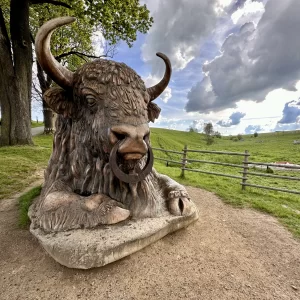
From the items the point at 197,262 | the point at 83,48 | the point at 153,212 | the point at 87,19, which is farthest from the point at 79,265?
the point at 83,48

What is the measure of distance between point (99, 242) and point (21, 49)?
1050cm

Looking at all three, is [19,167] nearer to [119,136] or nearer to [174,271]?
[119,136]

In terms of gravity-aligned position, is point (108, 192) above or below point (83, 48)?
below

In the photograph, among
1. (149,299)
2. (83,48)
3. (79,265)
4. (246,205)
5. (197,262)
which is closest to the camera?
(149,299)

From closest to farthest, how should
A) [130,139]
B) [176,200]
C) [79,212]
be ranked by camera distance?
[130,139]
[79,212]
[176,200]

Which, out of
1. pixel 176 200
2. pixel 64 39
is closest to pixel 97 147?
pixel 176 200

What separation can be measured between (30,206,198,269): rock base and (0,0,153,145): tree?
29.2 ft

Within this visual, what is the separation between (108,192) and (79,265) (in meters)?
0.79

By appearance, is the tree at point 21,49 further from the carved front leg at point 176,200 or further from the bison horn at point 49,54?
the carved front leg at point 176,200

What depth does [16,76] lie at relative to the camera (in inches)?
380

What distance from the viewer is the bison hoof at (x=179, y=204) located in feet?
9.55

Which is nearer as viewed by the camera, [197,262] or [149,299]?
[149,299]

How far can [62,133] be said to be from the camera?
2902 mm

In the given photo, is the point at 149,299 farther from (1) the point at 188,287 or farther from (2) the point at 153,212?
(2) the point at 153,212
